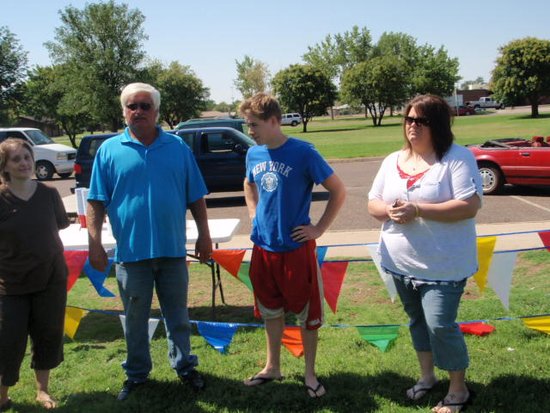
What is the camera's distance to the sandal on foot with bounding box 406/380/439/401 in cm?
322

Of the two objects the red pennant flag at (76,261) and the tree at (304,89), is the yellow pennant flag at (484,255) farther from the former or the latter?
the tree at (304,89)

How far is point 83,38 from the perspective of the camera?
45031 mm

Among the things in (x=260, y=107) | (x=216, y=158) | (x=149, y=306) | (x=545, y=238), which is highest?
(x=260, y=107)

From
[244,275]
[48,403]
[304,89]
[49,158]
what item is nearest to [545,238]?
[244,275]

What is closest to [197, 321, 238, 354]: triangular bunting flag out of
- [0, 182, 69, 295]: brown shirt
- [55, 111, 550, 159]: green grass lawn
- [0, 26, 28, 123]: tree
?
[0, 182, 69, 295]: brown shirt

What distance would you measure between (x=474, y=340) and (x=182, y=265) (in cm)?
224

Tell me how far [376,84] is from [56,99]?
31573mm

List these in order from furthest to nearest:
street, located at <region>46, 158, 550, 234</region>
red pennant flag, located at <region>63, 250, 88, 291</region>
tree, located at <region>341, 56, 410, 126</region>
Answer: tree, located at <region>341, 56, 410, 126</region> → street, located at <region>46, 158, 550, 234</region> → red pennant flag, located at <region>63, 250, 88, 291</region>

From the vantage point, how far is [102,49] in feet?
146

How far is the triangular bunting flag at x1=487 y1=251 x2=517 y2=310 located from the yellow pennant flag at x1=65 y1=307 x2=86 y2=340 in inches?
126

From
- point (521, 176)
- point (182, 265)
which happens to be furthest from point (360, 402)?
point (521, 176)

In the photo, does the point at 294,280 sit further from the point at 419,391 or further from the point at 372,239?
the point at 372,239

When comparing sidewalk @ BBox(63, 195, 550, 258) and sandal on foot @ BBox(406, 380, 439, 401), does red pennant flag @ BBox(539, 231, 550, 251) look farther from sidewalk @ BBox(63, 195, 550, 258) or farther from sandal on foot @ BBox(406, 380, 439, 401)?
sidewalk @ BBox(63, 195, 550, 258)

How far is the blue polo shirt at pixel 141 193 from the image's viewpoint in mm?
3209
